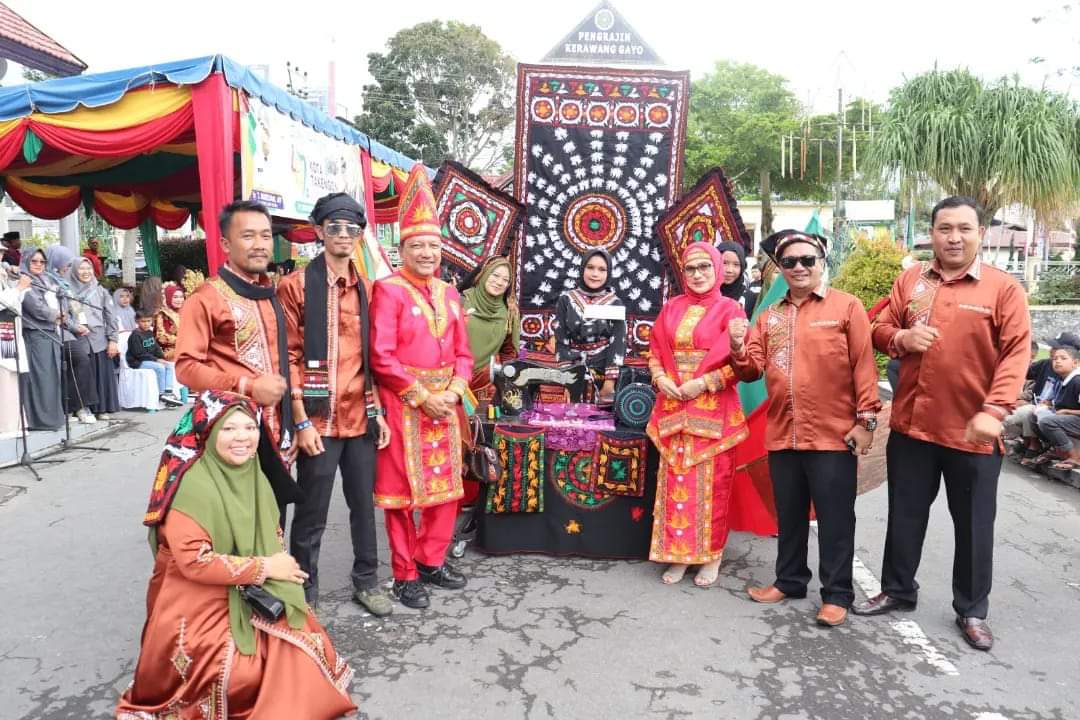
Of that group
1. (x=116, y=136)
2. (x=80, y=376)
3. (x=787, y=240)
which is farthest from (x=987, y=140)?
(x=80, y=376)

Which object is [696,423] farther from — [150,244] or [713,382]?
[150,244]

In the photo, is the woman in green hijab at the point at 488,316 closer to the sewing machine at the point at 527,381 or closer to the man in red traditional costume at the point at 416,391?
the sewing machine at the point at 527,381

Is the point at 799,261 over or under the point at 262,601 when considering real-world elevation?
over

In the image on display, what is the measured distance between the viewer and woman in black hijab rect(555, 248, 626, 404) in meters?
4.61

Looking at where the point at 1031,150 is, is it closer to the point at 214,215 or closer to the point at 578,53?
the point at 578,53

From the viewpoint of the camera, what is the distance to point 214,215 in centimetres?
571

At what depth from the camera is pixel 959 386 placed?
3.09 meters

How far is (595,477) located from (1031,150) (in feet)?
41.4

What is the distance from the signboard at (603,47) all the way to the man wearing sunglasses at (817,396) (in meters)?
2.64

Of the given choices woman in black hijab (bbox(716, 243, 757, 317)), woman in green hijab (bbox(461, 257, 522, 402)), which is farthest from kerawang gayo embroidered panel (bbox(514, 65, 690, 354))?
woman in green hijab (bbox(461, 257, 522, 402))

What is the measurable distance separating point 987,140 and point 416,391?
529 inches

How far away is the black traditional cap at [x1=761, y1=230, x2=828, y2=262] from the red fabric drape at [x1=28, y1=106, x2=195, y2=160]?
4989 millimetres

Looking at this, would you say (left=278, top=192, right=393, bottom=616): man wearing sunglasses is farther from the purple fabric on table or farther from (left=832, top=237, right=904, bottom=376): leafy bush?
(left=832, top=237, right=904, bottom=376): leafy bush

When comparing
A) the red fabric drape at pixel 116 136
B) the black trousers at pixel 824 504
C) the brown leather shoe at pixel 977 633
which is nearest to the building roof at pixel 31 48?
the red fabric drape at pixel 116 136
